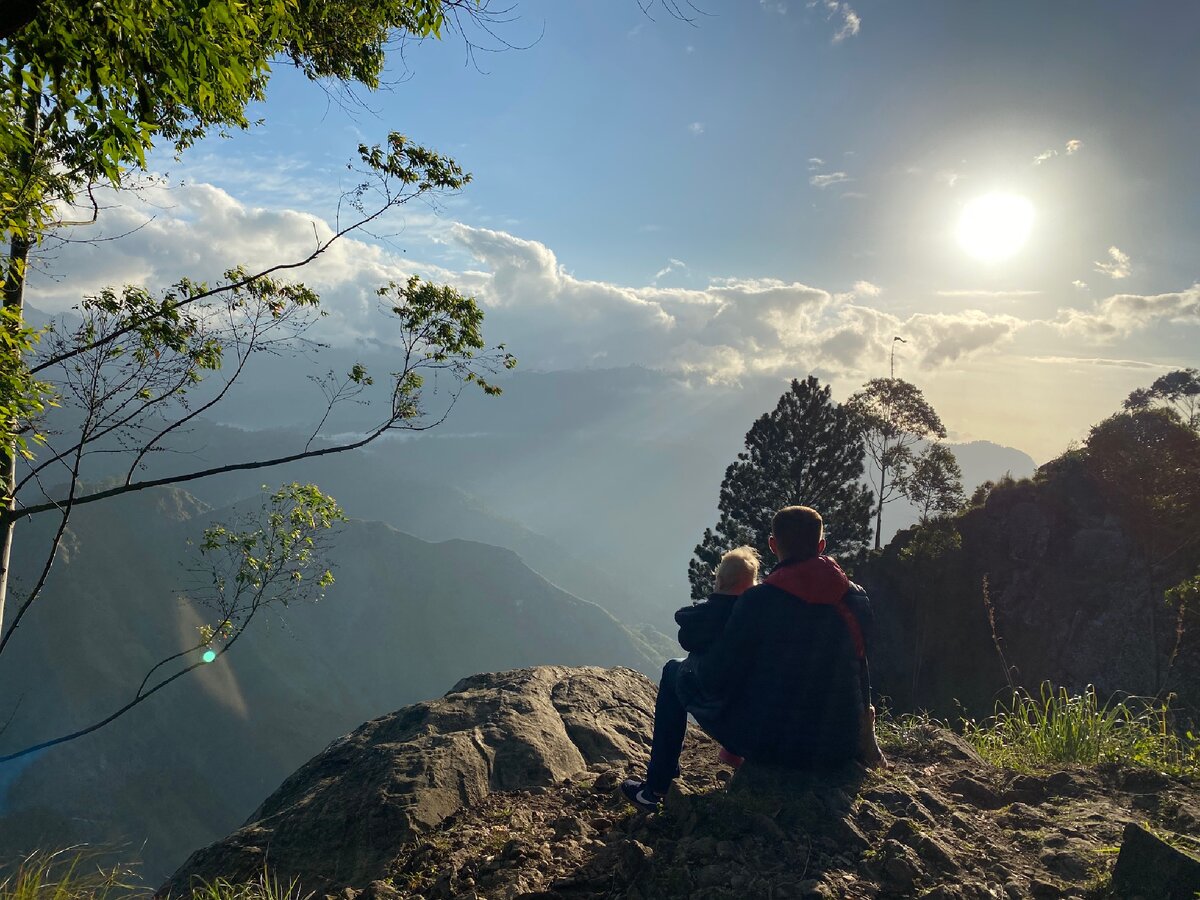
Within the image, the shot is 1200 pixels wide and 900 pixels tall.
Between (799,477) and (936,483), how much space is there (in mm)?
8530

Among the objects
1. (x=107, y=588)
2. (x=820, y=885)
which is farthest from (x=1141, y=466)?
(x=107, y=588)

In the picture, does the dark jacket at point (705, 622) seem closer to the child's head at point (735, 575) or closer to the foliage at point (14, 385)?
the child's head at point (735, 575)

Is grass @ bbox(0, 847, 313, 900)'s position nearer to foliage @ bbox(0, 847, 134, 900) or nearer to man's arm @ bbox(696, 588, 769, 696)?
foliage @ bbox(0, 847, 134, 900)

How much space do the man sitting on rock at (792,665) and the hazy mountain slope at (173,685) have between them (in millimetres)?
78807

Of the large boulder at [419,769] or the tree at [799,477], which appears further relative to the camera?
the tree at [799,477]

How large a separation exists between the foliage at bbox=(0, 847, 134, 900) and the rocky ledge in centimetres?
36

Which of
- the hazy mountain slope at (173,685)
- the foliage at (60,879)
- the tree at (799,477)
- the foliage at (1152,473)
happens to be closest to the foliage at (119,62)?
the foliage at (60,879)

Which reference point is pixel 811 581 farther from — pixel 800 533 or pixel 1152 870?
pixel 1152 870

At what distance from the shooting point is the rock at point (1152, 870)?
2.58 meters

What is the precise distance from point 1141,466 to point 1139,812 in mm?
26706

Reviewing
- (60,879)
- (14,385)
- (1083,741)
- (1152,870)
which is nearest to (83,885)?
(60,879)

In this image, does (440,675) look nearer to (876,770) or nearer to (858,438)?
(858,438)

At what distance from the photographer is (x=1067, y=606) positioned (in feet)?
87.9

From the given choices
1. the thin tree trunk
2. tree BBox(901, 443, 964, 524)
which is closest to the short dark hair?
the thin tree trunk
